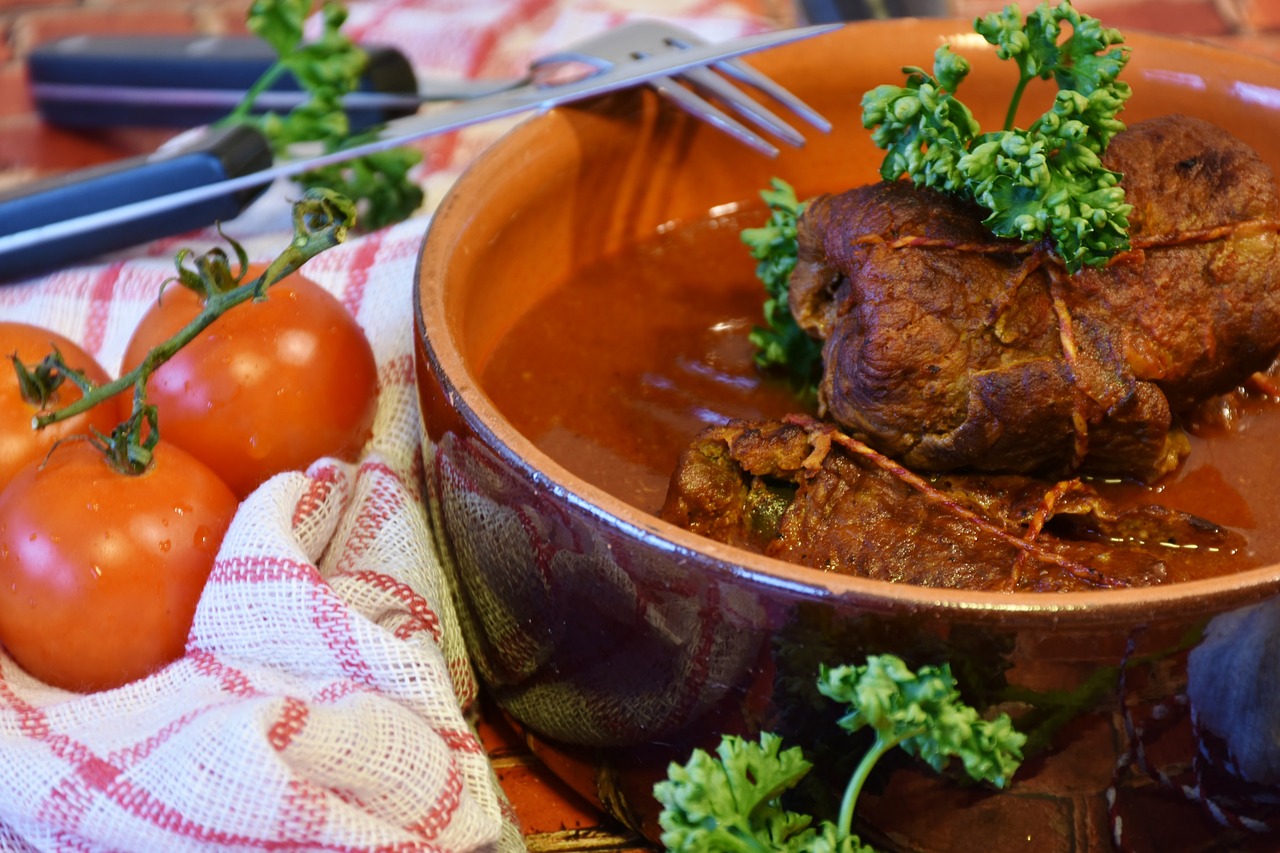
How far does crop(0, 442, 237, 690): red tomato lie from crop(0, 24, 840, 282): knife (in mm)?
521

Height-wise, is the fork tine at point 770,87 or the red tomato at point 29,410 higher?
the fork tine at point 770,87

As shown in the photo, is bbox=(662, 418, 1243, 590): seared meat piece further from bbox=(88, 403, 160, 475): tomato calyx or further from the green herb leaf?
bbox=(88, 403, 160, 475): tomato calyx

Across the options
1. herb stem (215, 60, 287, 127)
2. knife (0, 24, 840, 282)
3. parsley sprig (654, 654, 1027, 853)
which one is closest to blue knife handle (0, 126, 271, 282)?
knife (0, 24, 840, 282)

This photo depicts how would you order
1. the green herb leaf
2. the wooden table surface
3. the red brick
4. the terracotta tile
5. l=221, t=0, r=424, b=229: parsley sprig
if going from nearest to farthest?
the green herb leaf < l=221, t=0, r=424, b=229: parsley sprig < the wooden table surface < the red brick < the terracotta tile

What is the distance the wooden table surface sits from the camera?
2369 millimetres

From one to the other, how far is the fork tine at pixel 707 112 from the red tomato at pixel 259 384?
23.0 inches

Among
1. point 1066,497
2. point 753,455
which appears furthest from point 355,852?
point 1066,497

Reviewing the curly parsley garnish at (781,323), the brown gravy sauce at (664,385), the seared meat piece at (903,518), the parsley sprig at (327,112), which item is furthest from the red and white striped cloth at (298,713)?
the parsley sprig at (327,112)

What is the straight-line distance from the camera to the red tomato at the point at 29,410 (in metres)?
1.40

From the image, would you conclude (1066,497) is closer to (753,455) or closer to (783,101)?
(753,455)

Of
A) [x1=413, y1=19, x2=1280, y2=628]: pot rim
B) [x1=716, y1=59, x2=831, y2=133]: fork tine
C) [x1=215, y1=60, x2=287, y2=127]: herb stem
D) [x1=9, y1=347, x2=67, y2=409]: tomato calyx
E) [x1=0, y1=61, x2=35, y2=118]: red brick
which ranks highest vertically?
[x1=716, y1=59, x2=831, y2=133]: fork tine

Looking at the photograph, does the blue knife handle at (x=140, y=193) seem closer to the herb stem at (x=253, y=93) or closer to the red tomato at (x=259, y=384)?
the herb stem at (x=253, y=93)

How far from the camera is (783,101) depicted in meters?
1.81

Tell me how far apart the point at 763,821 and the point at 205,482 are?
0.66 m
